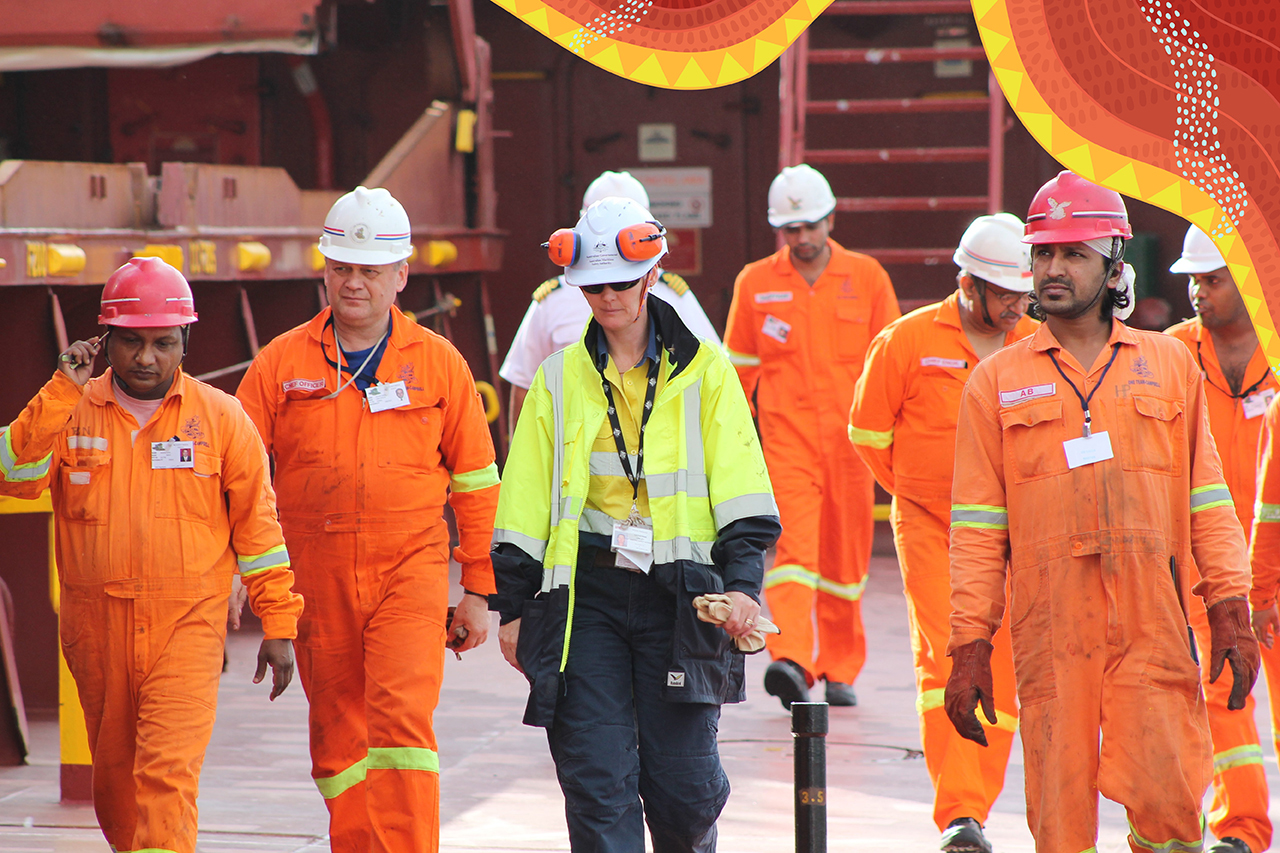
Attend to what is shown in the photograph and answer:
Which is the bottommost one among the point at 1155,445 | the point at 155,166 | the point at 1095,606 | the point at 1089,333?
the point at 1095,606

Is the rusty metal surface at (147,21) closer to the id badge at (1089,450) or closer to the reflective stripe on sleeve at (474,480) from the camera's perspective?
the reflective stripe on sleeve at (474,480)

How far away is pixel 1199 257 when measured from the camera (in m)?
5.70

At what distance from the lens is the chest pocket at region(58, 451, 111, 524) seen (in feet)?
15.1

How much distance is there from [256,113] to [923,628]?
7.39 meters

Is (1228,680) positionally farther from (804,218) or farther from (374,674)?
(804,218)

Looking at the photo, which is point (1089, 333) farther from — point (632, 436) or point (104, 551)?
point (104, 551)

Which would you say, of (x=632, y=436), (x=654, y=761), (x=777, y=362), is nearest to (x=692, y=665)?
(x=654, y=761)

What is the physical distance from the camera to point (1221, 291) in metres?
5.67

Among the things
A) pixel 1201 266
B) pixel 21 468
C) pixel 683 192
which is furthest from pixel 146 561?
pixel 683 192

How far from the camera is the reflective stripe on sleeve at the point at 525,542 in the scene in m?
4.28

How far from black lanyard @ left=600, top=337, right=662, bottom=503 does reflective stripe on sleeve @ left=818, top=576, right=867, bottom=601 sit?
357cm

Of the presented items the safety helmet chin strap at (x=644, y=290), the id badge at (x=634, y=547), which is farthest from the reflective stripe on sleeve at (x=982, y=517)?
the safety helmet chin strap at (x=644, y=290)

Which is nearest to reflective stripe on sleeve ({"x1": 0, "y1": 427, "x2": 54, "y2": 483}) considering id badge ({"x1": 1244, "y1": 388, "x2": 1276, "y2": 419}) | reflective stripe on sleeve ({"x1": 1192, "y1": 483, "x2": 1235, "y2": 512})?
reflective stripe on sleeve ({"x1": 1192, "y1": 483, "x2": 1235, "y2": 512})

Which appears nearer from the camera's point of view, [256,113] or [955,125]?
[256,113]
